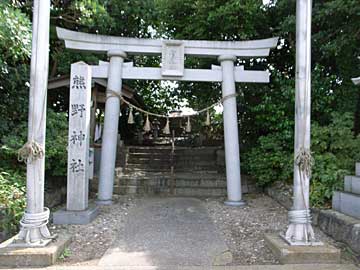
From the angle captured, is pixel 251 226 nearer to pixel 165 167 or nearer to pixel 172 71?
pixel 172 71

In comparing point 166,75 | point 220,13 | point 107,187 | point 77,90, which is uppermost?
point 220,13

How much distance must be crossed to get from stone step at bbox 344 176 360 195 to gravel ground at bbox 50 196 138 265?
3.84 meters

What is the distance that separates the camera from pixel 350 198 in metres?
4.53

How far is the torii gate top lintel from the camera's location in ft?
23.4

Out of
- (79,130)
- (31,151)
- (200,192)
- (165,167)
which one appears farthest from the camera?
(165,167)

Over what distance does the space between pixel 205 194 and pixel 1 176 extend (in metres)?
4.85

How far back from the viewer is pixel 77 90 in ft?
19.1

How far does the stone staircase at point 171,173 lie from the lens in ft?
26.8

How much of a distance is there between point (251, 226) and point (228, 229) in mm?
458

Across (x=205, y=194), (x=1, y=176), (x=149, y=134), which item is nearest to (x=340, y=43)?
(x=205, y=194)

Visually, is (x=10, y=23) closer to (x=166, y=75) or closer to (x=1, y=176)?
(x=1, y=176)

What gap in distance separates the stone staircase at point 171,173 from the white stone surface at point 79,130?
2.56 meters

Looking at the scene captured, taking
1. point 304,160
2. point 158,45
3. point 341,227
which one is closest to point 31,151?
point 304,160

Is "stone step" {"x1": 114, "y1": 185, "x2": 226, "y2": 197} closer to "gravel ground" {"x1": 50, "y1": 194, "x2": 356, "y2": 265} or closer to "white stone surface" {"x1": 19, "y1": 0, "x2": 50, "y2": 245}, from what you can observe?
"gravel ground" {"x1": 50, "y1": 194, "x2": 356, "y2": 265}
